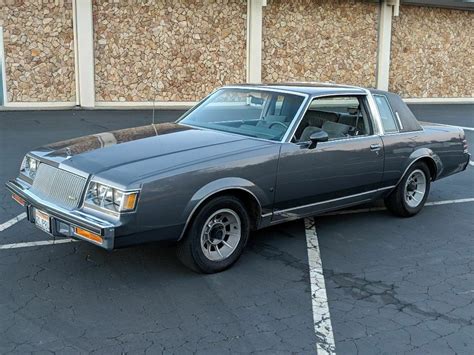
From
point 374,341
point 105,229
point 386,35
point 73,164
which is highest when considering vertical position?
point 386,35

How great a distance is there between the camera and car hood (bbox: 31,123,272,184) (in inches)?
171

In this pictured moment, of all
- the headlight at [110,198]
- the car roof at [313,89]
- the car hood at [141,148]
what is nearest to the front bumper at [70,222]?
the headlight at [110,198]

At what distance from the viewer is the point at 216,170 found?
14.6ft

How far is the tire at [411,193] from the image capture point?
6.37 m

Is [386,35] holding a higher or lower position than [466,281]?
higher

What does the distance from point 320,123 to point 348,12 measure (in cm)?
1547

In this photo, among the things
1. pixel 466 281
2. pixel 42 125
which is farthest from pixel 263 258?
pixel 42 125

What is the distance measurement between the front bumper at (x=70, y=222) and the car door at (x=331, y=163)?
1658 millimetres

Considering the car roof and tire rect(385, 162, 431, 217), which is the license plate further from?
tire rect(385, 162, 431, 217)

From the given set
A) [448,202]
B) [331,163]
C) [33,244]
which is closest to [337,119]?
[331,163]

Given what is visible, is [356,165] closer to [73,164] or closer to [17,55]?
[73,164]

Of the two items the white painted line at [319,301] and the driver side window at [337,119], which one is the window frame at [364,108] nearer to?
the driver side window at [337,119]

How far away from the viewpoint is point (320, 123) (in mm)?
5609

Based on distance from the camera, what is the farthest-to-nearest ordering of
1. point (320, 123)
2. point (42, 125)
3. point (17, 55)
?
1. point (17, 55)
2. point (42, 125)
3. point (320, 123)
